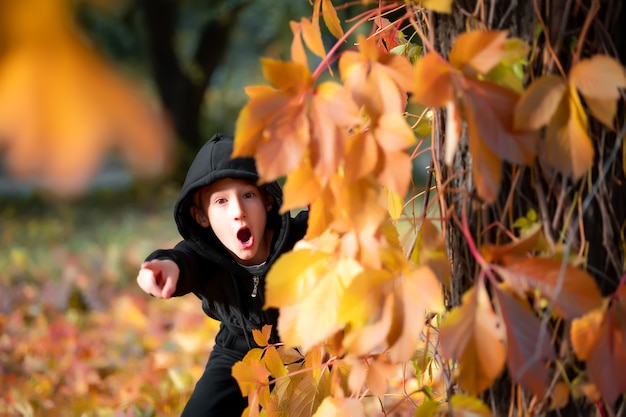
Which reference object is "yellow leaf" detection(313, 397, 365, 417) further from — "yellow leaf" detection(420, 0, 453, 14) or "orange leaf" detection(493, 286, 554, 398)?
"yellow leaf" detection(420, 0, 453, 14)

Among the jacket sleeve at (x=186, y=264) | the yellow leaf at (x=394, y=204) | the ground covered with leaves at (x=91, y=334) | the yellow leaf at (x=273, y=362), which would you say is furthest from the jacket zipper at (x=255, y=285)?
the ground covered with leaves at (x=91, y=334)

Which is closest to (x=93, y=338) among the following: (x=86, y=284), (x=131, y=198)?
(x=86, y=284)

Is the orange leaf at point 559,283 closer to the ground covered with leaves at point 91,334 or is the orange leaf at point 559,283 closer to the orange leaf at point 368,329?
the orange leaf at point 368,329

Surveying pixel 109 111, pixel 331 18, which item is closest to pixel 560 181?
pixel 331 18

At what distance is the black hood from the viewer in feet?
6.40

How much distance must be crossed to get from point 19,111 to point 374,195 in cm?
979

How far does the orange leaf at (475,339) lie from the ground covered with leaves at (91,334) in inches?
71.8

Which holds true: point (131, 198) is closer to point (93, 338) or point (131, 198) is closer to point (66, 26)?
point (66, 26)

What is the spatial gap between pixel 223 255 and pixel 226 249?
3 cm

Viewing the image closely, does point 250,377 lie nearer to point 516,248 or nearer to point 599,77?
point 516,248

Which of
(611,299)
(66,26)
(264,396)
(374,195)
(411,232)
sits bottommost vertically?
(264,396)

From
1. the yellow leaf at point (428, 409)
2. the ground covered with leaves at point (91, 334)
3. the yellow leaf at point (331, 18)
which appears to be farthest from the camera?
the ground covered with leaves at point (91, 334)

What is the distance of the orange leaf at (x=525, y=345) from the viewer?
101 centimetres

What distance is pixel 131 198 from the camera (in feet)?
33.1
